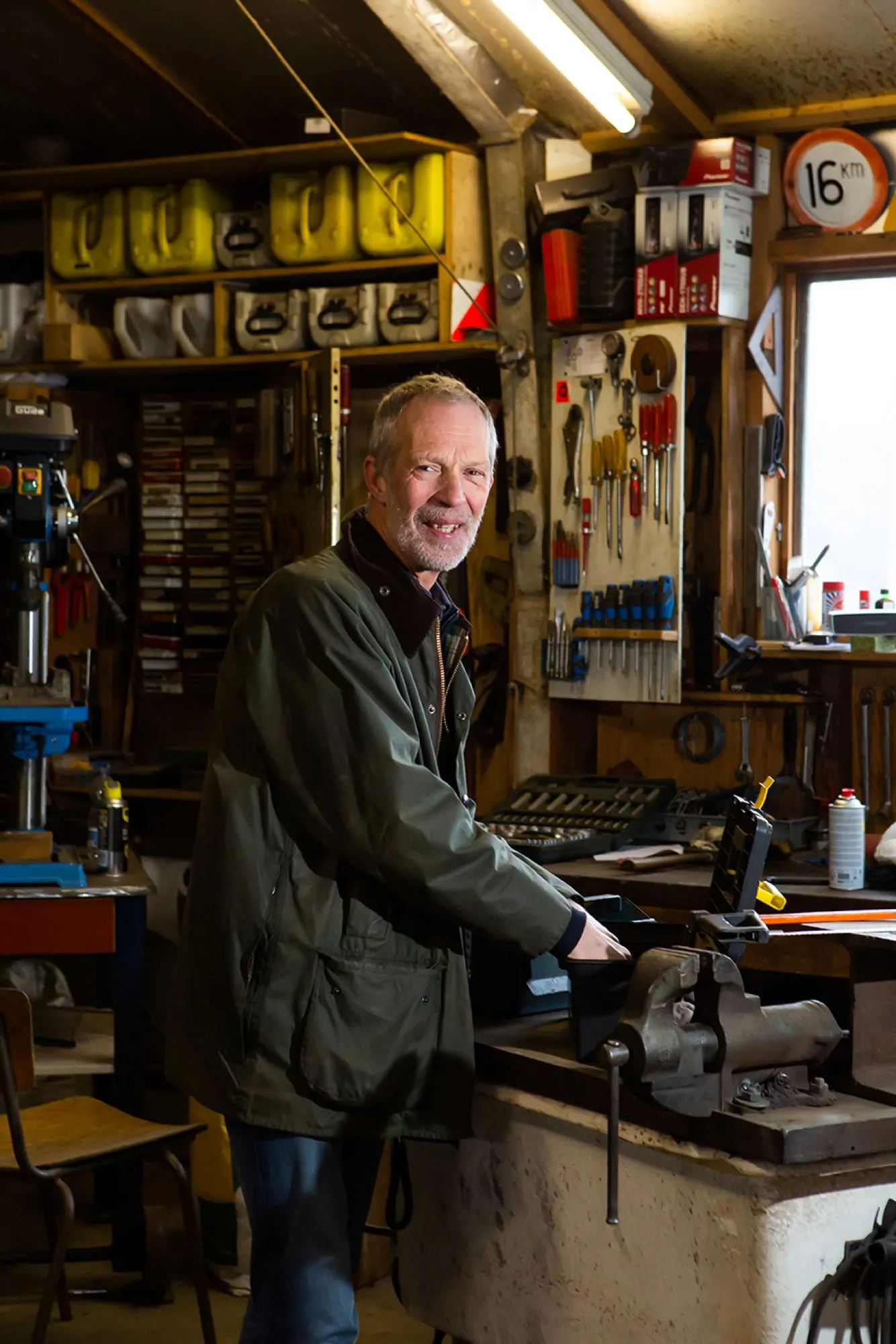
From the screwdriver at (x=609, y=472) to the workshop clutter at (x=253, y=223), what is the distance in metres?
0.69

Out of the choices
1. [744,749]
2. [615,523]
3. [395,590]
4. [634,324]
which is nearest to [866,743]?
[744,749]

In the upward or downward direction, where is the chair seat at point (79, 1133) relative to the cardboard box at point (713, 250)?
downward

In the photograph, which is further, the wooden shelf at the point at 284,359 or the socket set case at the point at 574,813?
the wooden shelf at the point at 284,359

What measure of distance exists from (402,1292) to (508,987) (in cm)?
43

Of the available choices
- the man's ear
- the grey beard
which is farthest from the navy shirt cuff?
the man's ear

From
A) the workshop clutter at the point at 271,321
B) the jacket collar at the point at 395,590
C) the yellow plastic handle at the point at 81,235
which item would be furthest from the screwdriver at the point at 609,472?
the jacket collar at the point at 395,590

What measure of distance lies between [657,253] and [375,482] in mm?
1892

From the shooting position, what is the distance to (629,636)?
3682 millimetres

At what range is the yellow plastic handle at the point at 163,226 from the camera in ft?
14.1

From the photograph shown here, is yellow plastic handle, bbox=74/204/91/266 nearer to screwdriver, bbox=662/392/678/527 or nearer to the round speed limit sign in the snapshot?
screwdriver, bbox=662/392/678/527

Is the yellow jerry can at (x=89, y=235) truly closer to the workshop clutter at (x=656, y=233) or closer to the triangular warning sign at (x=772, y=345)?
the workshop clutter at (x=656, y=233)

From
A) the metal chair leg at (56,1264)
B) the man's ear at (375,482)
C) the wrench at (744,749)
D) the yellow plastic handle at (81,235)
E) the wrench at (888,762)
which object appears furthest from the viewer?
the yellow plastic handle at (81,235)

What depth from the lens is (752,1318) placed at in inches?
62.9

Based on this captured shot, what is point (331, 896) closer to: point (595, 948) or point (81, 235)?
point (595, 948)
